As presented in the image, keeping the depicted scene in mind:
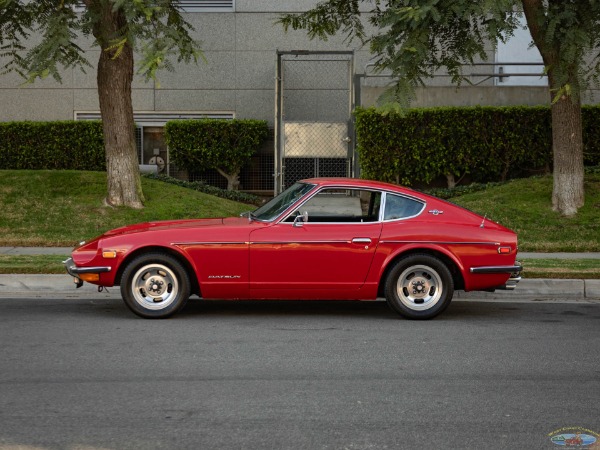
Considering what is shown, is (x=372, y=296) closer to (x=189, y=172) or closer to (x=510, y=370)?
(x=510, y=370)

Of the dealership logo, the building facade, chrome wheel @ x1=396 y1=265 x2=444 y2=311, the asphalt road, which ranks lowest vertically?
the dealership logo

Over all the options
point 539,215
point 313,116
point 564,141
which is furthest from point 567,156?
point 313,116

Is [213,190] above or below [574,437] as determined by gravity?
above

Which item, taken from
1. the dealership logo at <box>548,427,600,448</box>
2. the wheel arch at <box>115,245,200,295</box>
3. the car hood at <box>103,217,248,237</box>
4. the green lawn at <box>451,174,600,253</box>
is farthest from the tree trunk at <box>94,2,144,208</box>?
the dealership logo at <box>548,427,600,448</box>

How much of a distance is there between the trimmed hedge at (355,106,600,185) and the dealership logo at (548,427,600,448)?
13.8 metres

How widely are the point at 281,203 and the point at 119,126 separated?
7.60 metres

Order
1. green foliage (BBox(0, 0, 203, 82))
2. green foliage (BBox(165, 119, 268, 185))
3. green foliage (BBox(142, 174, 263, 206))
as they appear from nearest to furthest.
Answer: green foliage (BBox(0, 0, 203, 82)), green foliage (BBox(142, 174, 263, 206)), green foliage (BBox(165, 119, 268, 185))

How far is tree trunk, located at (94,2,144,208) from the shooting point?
15.7m

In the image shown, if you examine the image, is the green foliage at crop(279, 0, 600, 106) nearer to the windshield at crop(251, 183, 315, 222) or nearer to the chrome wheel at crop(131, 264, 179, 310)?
the windshield at crop(251, 183, 315, 222)

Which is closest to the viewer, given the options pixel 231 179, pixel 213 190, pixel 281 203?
pixel 281 203

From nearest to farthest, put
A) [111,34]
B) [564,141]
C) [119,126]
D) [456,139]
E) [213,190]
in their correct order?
[111,34]
[564,141]
[119,126]
[456,139]
[213,190]

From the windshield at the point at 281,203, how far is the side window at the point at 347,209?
13cm

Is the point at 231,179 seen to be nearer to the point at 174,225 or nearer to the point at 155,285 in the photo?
the point at 174,225

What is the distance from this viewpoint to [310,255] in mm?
8727
